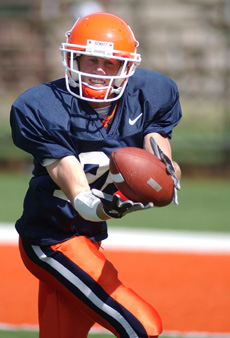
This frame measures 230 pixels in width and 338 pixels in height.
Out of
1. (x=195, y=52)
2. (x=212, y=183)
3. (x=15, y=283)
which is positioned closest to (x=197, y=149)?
(x=212, y=183)

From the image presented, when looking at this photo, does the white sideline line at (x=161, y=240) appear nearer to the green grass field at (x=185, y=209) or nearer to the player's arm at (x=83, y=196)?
the green grass field at (x=185, y=209)

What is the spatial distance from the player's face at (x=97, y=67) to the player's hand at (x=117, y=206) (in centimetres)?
57

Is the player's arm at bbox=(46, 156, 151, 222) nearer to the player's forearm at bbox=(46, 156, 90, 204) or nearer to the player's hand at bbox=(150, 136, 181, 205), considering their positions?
the player's forearm at bbox=(46, 156, 90, 204)

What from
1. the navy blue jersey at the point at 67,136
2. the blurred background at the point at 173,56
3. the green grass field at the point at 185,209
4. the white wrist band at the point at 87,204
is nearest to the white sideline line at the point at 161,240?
the green grass field at the point at 185,209

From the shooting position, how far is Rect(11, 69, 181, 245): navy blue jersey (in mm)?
2807

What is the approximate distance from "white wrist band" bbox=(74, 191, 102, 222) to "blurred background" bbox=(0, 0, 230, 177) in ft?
23.9

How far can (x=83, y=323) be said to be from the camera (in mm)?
2990

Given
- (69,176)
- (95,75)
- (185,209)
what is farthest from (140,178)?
(185,209)

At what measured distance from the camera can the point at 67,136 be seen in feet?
9.26

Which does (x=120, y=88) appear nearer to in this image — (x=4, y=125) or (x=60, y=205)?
(x=60, y=205)

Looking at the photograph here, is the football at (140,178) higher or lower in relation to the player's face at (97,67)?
lower

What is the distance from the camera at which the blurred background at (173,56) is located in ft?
32.7

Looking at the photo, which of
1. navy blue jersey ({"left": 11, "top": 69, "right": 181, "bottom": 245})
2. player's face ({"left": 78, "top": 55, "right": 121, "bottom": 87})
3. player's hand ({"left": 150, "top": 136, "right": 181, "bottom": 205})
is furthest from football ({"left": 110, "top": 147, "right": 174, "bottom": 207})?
player's face ({"left": 78, "top": 55, "right": 121, "bottom": 87})

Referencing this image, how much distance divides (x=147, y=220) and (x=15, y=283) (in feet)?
8.31
